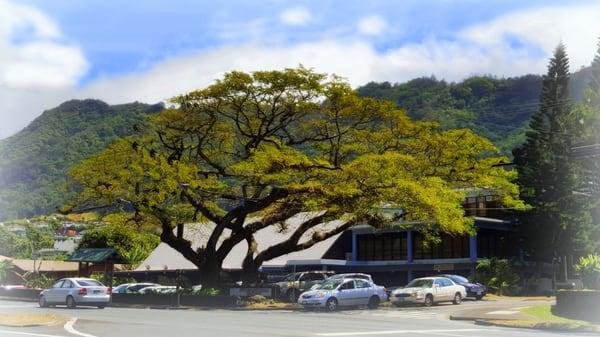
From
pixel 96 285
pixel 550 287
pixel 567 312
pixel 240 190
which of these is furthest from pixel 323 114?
pixel 550 287

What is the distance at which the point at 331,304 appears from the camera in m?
33.5

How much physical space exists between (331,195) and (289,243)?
22.2ft

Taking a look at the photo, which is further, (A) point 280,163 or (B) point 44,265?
(B) point 44,265

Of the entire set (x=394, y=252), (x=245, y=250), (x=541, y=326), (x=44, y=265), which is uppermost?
(x=245, y=250)

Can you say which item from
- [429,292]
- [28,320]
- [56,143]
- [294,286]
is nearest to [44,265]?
[56,143]

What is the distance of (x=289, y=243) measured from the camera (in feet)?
139

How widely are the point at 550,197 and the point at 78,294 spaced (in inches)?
1339

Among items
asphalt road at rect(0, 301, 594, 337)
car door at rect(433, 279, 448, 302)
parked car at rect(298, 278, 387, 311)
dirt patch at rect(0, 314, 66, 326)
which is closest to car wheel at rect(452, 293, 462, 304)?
car door at rect(433, 279, 448, 302)

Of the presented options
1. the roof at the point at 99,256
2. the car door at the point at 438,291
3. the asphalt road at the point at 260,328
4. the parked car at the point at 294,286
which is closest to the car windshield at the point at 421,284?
the car door at the point at 438,291

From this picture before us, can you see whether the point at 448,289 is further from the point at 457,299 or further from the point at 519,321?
the point at 519,321

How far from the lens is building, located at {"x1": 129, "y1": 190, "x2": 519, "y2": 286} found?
53.2 metres

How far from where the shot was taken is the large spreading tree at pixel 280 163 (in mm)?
37375

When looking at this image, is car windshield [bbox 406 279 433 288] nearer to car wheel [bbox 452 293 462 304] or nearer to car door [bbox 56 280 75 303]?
car wheel [bbox 452 293 462 304]

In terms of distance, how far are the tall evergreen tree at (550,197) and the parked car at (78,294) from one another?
29.2 metres
